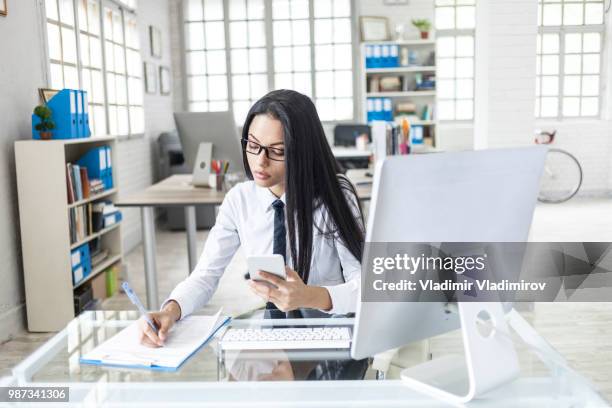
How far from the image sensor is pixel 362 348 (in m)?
1.08

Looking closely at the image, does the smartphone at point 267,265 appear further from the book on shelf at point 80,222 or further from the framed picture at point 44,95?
the framed picture at point 44,95

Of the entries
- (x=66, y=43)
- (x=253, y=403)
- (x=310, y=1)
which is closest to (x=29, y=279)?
(x=66, y=43)

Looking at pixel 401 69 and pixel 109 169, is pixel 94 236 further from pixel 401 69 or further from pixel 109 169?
pixel 401 69

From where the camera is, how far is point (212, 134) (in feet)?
12.8

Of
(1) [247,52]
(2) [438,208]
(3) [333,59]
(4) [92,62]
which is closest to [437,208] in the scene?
(2) [438,208]

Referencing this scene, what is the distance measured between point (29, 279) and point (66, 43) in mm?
1840

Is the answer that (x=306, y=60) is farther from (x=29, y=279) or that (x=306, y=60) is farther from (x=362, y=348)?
(x=362, y=348)

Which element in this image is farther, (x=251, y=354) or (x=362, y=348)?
(x=251, y=354)

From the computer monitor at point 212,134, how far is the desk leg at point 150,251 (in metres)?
0.60

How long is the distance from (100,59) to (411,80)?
413cm

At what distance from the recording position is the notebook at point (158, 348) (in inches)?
48.4

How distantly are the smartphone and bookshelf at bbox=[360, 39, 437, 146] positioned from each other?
662 centimetres

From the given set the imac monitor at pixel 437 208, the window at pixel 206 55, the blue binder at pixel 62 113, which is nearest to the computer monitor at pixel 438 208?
the imac monitor at pixel 437 208

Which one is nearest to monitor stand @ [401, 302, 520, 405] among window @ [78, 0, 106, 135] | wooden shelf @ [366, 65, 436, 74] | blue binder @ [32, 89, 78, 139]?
blue binder @ [32, 89, 78, 139]
